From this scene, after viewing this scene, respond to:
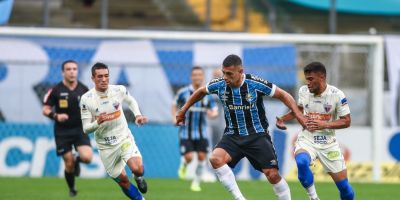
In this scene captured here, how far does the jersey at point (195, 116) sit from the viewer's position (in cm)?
1811

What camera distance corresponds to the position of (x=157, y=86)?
2161cm

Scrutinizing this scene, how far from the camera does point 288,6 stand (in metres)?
23.6

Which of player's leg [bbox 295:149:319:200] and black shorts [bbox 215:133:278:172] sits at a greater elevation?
black shorts [bbox 215:133:278:172]

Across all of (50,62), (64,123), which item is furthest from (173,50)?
(64,123)

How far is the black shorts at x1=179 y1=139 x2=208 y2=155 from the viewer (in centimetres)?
1805

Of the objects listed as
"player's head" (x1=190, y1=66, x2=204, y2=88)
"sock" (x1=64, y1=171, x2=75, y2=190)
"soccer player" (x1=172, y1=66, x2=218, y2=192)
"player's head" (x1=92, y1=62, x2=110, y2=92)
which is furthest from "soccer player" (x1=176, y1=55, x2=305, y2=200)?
"soccer player" (x1=172, y1=66, x2=218, y2=192)

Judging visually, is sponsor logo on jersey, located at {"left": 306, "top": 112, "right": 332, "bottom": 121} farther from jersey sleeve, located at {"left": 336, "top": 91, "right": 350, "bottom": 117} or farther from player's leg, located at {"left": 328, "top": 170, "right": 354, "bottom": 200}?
player's leg, located at {"left": 328, "top": 170, "right": 354, "bottom": 200}

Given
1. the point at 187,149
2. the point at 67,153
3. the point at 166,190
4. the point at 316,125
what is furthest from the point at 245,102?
the point at 187,149

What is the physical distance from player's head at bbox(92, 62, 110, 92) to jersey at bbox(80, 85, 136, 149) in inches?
5.2

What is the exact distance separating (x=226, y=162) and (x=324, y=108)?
56.7 inches

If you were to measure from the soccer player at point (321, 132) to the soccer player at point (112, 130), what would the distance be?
209 centimetres

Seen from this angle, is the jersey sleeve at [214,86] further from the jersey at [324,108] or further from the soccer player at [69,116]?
the soccer player at [69,116]

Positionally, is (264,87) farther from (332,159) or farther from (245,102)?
(332,159)

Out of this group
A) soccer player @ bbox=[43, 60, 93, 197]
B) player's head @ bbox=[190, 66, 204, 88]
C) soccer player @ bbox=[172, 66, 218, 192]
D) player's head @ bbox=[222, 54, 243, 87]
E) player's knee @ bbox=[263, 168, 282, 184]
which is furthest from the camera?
soccer player @ bbox=[172, 66, 218, 192]
